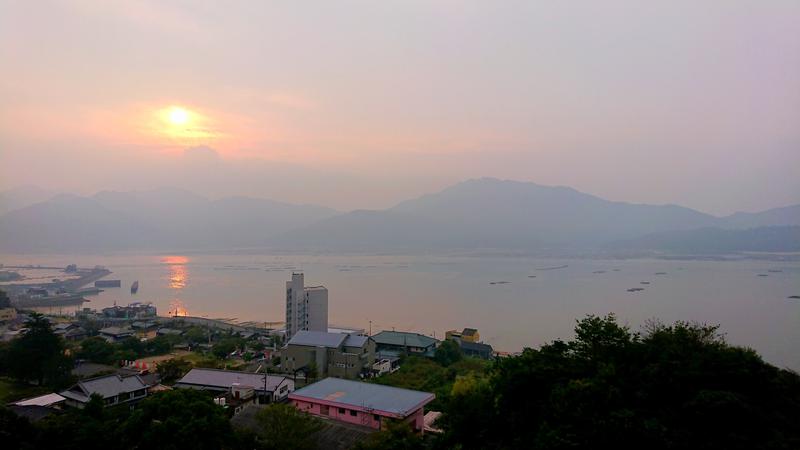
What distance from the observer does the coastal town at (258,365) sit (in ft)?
16.4

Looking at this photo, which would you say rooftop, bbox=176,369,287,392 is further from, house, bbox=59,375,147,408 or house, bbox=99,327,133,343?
house, bbox=99,327,133,343

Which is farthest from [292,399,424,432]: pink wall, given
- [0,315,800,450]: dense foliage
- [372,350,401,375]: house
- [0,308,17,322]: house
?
[0,308,17,322]: house

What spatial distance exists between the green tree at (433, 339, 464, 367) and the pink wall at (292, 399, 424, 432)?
12.7 ft

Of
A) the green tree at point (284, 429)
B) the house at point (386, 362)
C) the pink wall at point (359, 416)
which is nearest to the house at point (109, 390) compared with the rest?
the pink wall at point (359, 416)

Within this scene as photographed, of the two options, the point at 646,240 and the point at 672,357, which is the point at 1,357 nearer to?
the point at 672,357

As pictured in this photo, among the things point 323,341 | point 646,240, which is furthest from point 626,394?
point 646,240

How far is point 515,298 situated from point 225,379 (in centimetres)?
1364

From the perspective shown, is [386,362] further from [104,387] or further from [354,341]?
[104,387]

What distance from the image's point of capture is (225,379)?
639cm

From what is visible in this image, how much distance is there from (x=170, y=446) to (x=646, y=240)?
189 ft

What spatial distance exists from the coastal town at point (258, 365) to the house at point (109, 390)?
0.04 feet

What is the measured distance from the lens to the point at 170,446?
10.5 ft

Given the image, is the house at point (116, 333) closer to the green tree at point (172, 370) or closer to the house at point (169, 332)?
the house at point (169, 332)

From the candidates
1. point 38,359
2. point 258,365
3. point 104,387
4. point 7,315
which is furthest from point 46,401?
point 7,315
